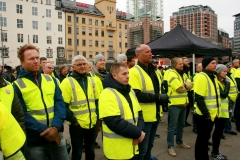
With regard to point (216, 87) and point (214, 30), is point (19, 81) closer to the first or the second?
point (216, 87)

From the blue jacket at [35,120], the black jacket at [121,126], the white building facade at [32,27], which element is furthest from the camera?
the white building facade at [32,27]

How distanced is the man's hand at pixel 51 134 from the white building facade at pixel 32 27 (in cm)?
4326

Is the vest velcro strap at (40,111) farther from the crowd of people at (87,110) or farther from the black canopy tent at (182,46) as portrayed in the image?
the black canopy tent at (182,46)

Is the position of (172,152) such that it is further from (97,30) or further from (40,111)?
(97,30)

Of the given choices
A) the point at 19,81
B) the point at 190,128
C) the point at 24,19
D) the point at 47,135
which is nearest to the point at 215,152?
the point at 190,128

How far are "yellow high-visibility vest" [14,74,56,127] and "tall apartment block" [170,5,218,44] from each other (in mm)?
138001

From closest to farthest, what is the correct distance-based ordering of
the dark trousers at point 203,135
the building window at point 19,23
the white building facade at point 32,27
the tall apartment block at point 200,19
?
1. the dark trousers at point 203,135
2. the white building facade at point 32,27
3. the building window at point 19,23
4. the tall apartment block at point 200,19

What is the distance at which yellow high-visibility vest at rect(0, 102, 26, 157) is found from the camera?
1.54 meters

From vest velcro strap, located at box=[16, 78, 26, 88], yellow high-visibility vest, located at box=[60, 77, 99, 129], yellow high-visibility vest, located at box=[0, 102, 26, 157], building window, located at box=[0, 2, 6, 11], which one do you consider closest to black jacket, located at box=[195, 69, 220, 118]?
yellow high-visibility vest, located at box=[60, 77, 99, 129]

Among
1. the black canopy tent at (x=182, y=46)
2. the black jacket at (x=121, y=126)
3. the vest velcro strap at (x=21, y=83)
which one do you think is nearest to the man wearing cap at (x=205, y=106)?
the black jacket at (x=121, y=126)

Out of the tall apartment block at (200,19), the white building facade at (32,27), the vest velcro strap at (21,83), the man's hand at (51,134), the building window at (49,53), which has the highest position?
the tall apartment block at (200,19)

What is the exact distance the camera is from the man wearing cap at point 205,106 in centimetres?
383

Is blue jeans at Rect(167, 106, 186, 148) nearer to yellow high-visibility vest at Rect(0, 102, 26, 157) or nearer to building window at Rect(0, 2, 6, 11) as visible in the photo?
yellow high-visibility vest at Rect(0, 102, 26, 157)

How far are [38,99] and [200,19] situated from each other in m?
145
